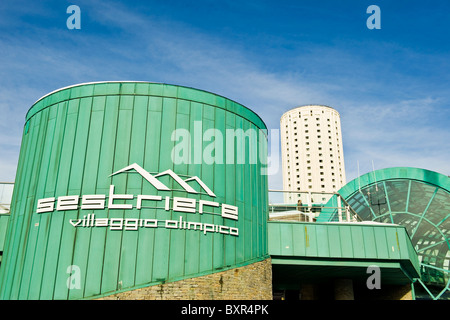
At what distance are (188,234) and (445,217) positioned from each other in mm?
27988

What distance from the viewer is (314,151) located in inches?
5679

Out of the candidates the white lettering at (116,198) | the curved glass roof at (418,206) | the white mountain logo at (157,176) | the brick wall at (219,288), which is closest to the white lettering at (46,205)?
the white lettering at (116,198)

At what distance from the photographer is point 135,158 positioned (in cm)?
1642

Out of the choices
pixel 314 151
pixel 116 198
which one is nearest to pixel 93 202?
pixel 116 198

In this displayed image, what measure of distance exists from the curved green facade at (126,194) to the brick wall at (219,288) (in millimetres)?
288

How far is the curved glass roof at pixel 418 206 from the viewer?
33772 millimetres

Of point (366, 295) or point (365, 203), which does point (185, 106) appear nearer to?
point (366, 295)

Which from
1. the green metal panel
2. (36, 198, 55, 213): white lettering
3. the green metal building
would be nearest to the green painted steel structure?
the green metal building

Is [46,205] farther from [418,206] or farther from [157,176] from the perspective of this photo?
[418,206]

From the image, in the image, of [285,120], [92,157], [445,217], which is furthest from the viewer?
[285,120]

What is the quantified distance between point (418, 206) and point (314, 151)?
359 feet

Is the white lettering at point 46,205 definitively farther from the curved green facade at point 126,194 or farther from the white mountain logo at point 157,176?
the white mountain logo at point 157,176

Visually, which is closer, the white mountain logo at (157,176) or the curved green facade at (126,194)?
the curved green facade at (126,194)
